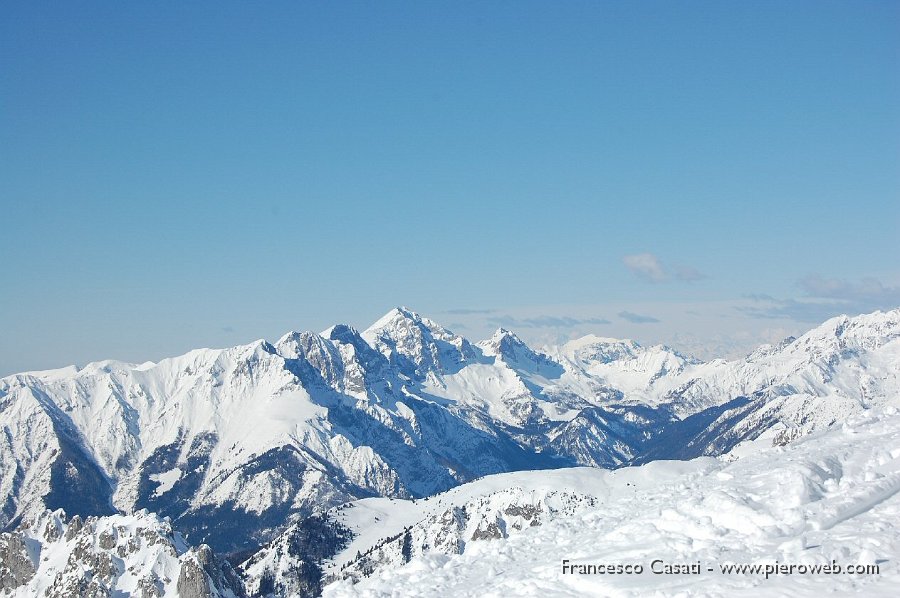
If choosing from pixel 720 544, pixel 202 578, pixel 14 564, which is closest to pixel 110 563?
pixel 202 578

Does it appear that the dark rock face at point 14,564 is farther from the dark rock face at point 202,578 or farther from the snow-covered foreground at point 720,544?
the snow-covered foreground at point 720,544

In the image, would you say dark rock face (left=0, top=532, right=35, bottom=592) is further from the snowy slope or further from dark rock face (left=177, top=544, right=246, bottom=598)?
dark rock face (left=177, top=544, right=246, bottom=598)

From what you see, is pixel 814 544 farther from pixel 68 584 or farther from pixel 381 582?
pixel 68 584

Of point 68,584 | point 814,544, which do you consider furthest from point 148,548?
point 814,544

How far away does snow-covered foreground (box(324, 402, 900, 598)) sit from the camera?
106 ft

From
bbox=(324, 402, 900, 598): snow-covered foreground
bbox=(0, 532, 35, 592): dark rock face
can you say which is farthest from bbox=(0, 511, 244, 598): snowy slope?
bbox=(324, 402, 900, 598): snow-covered foreground

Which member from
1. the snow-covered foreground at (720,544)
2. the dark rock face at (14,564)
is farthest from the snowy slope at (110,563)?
the snow-covered foreground at (720,544)

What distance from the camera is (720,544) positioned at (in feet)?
125

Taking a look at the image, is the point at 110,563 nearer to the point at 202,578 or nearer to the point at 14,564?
the point at 202,578

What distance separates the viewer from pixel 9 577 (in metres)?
170

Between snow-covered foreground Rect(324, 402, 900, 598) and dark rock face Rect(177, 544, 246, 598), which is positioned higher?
snow-covered foreground Rect(324, 402, 900, 598)

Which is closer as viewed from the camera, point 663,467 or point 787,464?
point 787,464

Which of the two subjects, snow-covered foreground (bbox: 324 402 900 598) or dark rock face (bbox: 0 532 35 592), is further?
dark rock face (bbox: 0 532 35 592)

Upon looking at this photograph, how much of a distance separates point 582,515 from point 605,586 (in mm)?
19523
